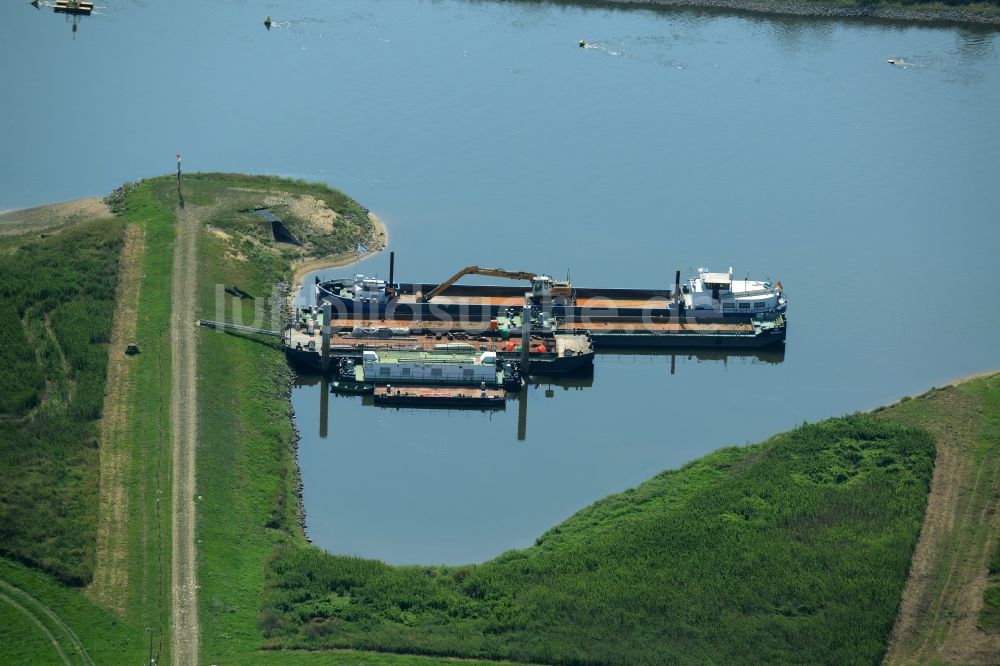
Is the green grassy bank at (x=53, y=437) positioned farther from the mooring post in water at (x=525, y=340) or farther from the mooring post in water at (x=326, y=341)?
the mooring post in water at (x=525, y=340)

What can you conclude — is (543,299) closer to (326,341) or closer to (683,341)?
(683,341)

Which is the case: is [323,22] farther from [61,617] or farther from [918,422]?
[61,617]

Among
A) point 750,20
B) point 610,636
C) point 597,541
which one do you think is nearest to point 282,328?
point 597,541

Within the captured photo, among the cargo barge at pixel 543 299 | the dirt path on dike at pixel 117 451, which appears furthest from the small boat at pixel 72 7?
the cargo barge at pixel 543 299

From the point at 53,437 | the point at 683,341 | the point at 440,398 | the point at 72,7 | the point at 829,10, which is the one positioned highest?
the point at 829,10

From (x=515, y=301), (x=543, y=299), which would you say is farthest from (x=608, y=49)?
(x=543, y=299)


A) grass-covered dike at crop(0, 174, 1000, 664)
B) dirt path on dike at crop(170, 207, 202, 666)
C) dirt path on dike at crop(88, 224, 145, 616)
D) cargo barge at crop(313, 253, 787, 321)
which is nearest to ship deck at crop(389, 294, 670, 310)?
cargo barge at crop(313, 253, 787, 321)
